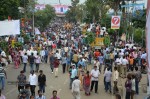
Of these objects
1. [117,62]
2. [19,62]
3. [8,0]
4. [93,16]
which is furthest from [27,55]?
[93,16]

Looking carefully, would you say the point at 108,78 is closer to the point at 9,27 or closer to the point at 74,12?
the point at 9,27

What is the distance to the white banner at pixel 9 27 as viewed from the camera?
17.0 metres

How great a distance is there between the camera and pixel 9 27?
57.4ft

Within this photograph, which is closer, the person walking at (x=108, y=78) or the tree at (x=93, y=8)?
the person walking at (x=108, y=78)

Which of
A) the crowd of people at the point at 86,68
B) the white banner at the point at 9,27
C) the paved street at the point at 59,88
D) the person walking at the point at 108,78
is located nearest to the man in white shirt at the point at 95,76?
the crowd of people at the point at 86,68

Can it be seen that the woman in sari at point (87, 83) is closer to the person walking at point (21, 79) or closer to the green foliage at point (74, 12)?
the person walking at point (21, 79)

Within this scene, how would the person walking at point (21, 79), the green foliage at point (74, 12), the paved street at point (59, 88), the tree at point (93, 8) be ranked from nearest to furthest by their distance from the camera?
the person walking at point (21, 79)
the paved street at point (59, 88)
the tree at point (93, 8)
the green foliage at point (74, 12)

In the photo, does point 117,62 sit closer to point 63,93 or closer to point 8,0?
point 63,93

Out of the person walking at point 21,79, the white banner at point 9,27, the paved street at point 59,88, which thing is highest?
the white banner at point 9,27

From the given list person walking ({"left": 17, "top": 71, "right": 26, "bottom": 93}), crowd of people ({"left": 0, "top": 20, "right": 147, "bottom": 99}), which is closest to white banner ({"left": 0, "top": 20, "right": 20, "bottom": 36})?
crowd of people ({"left": 0, "top": 20, "right": 147, "bottom": 99})

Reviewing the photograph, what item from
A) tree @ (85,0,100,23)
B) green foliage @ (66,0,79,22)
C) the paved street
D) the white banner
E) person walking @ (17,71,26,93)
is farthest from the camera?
green foliage @ (66,0,79,22)

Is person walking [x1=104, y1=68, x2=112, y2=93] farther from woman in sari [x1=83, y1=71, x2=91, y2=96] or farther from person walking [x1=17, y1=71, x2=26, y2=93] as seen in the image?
person walking [x1=17, y1=71, x2=26, y2=93]

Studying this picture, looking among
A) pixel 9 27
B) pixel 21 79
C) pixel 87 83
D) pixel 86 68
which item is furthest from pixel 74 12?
pixel 21 79

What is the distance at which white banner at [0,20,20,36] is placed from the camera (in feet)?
55.8
